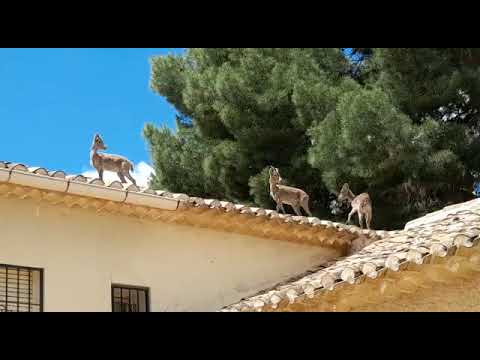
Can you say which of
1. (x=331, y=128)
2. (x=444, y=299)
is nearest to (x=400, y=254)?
(x=444, y=299)

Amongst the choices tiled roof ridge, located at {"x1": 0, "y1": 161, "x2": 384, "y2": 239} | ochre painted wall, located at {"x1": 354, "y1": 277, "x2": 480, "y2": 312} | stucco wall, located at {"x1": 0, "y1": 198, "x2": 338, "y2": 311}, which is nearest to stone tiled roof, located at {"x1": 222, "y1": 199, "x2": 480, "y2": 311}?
ochre painted wall, located at {"x1": 354, "y1": 277, "x2": 480, "y2": 312}

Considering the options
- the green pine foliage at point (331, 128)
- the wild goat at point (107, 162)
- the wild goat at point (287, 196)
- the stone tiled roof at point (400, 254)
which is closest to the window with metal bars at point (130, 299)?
the stone tiled roof at point (400, 254)

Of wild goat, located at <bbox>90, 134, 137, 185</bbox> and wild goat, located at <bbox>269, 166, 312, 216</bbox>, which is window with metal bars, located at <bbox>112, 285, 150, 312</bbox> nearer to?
wild goat, located at <bbox>90, 134, 137, 185</bbox>

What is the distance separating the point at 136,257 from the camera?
1100 cm

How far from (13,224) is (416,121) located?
7.76m

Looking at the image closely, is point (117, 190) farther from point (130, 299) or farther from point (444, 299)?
point (444, 299)

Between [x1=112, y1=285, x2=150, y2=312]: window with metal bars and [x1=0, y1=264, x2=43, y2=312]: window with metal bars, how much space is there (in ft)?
2.99

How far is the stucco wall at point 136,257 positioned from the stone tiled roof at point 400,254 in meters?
0.51

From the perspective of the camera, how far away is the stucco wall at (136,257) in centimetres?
1027

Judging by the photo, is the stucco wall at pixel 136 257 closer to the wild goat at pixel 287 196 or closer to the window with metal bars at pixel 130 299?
the window with metal bars at pixel 130 299
